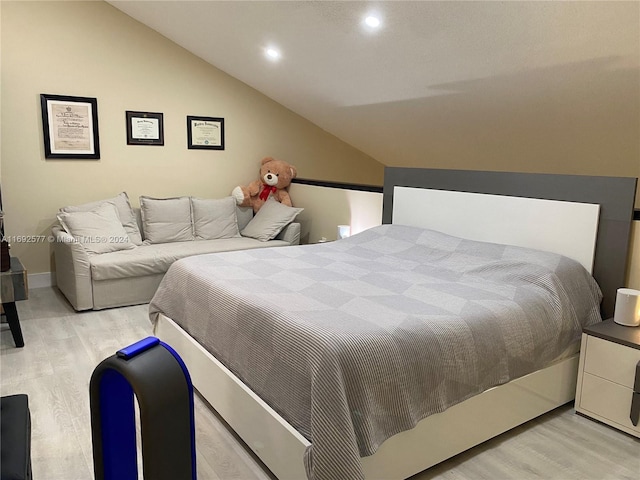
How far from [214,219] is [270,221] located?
55 centimetres

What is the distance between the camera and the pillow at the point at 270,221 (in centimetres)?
479

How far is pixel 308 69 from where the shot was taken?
4250 millimetres

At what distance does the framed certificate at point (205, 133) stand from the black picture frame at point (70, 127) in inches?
34.9

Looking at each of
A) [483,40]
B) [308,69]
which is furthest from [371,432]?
[308,69]

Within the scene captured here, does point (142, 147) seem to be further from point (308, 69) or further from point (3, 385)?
point (3, 385)

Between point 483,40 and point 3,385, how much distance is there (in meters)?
3.28

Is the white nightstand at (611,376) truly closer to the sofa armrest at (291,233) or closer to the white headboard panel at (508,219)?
the white headboard panel at (508,219)

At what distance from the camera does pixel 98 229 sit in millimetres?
4039

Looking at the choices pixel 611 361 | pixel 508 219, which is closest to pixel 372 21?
pixel 508 219

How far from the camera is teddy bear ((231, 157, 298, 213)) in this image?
5.18 m

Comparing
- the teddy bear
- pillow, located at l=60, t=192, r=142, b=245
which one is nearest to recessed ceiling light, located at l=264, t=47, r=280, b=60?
the teddy bear

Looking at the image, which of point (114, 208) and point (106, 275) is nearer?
point (106, 275)

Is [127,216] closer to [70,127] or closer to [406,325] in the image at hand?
[70,127]

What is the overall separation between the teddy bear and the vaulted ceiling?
0.70m
